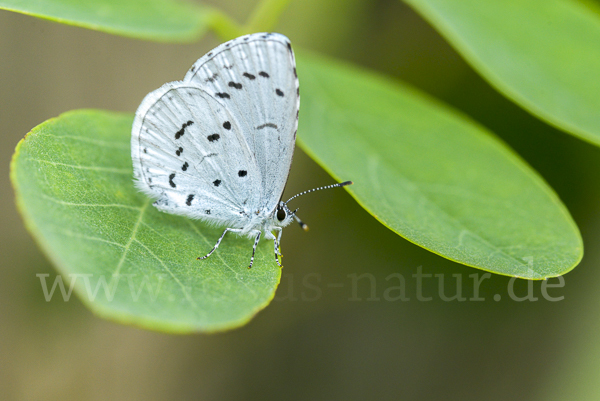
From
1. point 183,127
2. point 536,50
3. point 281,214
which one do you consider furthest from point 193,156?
point 536,50

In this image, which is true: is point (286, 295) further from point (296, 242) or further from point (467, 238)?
point (467, 238)

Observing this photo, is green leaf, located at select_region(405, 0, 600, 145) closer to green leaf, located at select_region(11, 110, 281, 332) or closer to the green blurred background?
the green blurred background

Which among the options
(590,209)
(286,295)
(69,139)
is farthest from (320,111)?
(590,209)

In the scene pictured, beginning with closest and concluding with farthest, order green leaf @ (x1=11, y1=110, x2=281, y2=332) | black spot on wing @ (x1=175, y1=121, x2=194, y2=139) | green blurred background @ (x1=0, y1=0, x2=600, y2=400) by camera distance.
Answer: green leaf @ (x1=11, y1=110, x2=281, y2=332), black spot on wing @ (x1=175, y1=121, x2=194, y2=139), green blurred background @ (x1=0, y1=0, x2=600, y2=400)

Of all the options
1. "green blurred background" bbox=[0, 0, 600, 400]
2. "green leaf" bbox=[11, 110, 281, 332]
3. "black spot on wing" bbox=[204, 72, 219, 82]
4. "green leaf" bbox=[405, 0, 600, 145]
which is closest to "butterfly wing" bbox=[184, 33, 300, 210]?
"black spot on wing" bbox=[204, 72, 219, 82]

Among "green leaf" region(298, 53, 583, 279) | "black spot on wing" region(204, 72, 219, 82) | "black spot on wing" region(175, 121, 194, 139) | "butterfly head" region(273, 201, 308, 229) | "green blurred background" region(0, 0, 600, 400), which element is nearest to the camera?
"green leaf" region(298, 53, 583, 279)

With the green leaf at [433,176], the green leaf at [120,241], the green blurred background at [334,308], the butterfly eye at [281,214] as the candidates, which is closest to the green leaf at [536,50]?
the green leaf at [433,176]

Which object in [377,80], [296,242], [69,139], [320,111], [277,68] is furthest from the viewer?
[296,242]

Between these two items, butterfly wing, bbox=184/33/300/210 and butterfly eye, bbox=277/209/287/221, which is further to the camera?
butterfly eye, bbox=277/209/287/221
